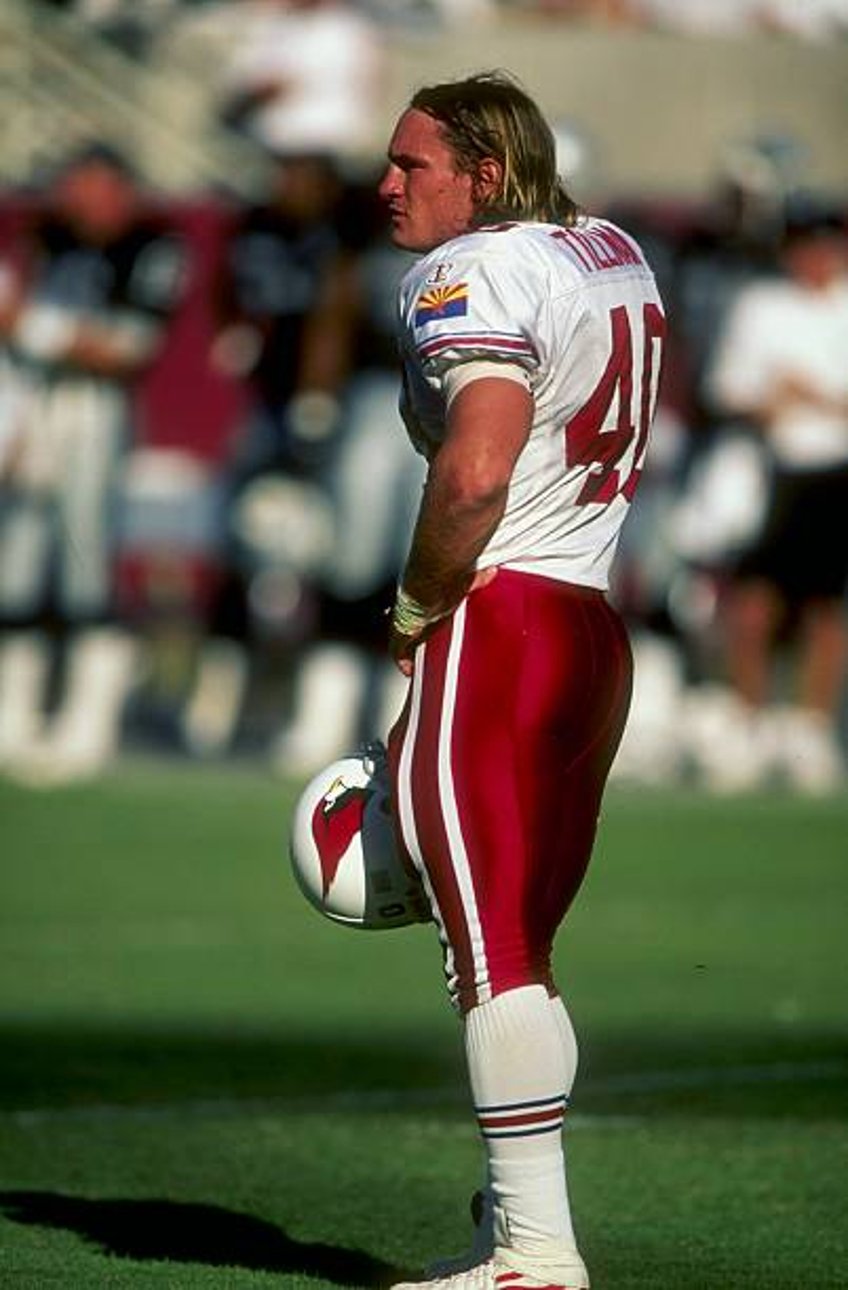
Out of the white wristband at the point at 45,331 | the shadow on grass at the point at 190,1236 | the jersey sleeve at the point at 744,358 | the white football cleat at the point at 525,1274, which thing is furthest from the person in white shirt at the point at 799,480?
the white football cleat at the point at 525,1274

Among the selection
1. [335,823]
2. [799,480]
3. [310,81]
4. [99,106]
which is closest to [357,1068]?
[335,823]

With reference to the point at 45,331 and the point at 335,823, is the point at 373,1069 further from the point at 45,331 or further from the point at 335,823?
the point at 45,331

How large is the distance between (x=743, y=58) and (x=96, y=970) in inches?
444

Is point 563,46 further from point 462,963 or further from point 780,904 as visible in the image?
point 462,963

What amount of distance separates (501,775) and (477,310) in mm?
698

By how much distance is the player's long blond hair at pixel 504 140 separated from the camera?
4.89 m

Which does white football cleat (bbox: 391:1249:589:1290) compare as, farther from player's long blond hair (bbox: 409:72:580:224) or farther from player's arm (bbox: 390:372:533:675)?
player's long blond hair (bbox: 409:72:580:224)

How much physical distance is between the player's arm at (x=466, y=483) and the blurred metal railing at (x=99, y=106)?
13799mm

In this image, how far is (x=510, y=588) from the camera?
190 inches

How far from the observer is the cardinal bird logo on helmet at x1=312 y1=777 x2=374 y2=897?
5027mm

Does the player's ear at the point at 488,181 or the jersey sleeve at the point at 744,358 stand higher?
the player's ear at the point at 488,181

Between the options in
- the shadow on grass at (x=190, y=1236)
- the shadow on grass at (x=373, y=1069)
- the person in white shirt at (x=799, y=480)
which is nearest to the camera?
the shadow on grass at (x=190, y=1236)

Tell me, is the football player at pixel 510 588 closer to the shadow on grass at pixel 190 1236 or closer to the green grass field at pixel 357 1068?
the shadow on grass at pixel 190 1236

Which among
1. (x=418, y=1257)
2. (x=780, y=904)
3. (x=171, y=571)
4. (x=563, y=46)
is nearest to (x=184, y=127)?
(x=563, y=46)
